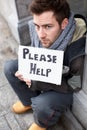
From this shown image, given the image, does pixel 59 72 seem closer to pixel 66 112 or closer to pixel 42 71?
pixel 42 71

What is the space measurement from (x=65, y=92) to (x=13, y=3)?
3.96 ft

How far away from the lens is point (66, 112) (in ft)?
7.09

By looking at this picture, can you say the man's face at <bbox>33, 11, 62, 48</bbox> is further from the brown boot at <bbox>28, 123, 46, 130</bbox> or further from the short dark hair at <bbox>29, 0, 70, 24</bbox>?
the brown boot at <bbox>28, 123, 46, 130</bbox>

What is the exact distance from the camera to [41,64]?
1834 millimetres

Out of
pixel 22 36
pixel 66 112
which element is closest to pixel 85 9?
pixel 22 36

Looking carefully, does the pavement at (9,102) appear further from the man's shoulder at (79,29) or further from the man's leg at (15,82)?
the man's shoulder at (79,29)

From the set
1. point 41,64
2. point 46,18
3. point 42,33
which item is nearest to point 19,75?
point 41,64

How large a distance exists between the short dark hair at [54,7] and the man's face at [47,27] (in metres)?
0.03

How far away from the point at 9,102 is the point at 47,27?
3.39 feet

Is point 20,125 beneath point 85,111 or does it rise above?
beneath

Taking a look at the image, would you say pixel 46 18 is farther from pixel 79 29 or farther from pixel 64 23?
pixel 79 29

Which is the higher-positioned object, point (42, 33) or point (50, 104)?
point (42, 33)

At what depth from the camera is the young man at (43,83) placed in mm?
1716

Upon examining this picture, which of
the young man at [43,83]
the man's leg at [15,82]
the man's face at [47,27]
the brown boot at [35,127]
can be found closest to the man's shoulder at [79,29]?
the young man at [43,83]
